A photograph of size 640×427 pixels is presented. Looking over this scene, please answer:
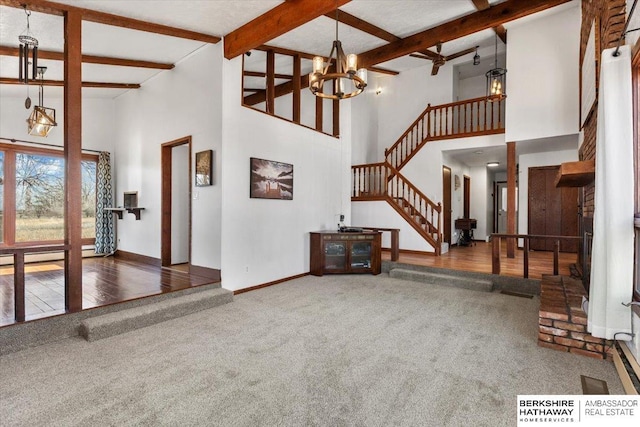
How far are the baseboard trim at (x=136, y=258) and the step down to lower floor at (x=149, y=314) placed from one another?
2.13m

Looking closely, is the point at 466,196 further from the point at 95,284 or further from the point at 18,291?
the point at 18,291

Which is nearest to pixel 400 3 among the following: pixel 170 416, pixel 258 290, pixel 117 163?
pixel 258 290

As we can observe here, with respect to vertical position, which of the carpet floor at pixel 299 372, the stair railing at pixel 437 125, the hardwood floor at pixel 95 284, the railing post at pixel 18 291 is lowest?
the carpet floor at pixel 299 372

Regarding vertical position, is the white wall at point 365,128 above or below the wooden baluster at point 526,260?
above

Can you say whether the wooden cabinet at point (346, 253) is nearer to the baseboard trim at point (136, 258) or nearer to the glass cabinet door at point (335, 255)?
the glass cabinet door at point (335, 255)

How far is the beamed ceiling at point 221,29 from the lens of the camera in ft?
12.2

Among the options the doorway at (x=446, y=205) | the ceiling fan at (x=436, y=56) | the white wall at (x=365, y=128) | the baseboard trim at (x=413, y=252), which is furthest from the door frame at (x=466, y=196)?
the ceiling fan at (x=436, y=56)

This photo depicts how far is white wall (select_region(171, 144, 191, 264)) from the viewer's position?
5.98m

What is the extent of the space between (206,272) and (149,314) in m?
1.33

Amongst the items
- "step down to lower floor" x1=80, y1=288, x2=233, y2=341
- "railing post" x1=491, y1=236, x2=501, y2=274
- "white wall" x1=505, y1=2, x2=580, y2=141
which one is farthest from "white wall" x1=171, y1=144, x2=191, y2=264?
"white wall" x1=505, y1=2, x2=580, y2=141

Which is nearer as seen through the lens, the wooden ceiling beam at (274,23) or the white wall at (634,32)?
the white wall at (634,32)

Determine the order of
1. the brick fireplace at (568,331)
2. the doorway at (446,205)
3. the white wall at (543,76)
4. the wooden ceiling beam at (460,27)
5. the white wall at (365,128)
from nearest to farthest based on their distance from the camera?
the brick fireplace at (568,331)
the wooden ceiling beam at (460,27)
the white wall at (543,76)
the doorway at (446,205)
the white wall at (365,128)

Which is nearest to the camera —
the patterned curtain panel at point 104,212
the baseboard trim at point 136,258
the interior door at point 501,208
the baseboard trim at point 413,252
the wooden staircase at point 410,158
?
the baseboard trim at point 136,258

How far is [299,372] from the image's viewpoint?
2549 millimetres
